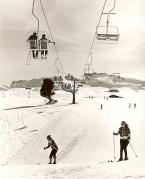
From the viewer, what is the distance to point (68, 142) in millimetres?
29938

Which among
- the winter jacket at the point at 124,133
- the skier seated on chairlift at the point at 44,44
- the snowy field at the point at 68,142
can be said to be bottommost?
the snowy field at the point at 68,142

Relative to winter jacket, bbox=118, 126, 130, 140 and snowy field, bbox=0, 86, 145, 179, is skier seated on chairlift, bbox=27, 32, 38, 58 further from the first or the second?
winter jacket, bbox=118, 126, 130, 140

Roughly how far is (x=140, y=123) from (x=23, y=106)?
67.5ft

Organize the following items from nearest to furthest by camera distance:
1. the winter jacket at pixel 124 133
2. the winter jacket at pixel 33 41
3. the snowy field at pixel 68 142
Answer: the snowy field at pixel 68 142
the winter jacket at pixel 124 133
the winter jacket at pixel 33 41

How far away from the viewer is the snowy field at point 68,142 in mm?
13516

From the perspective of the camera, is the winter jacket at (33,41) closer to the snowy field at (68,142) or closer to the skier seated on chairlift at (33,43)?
the skier seated on chairlift at (33,43)

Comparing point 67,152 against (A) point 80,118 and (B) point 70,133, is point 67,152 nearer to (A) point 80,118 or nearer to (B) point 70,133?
(B) point 70,133

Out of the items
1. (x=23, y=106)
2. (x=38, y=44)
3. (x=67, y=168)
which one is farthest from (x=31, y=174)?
(x=23, y=106)

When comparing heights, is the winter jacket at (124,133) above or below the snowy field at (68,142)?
above

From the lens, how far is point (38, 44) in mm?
→ 18969

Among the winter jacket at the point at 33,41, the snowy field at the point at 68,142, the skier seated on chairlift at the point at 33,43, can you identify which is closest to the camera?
the snowy field at the point at 68,142

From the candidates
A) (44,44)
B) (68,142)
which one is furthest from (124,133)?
(68,142)

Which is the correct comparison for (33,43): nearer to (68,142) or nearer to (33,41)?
(33,41)

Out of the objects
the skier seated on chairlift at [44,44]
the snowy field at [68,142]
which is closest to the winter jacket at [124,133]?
the snowy field at [68,142]
